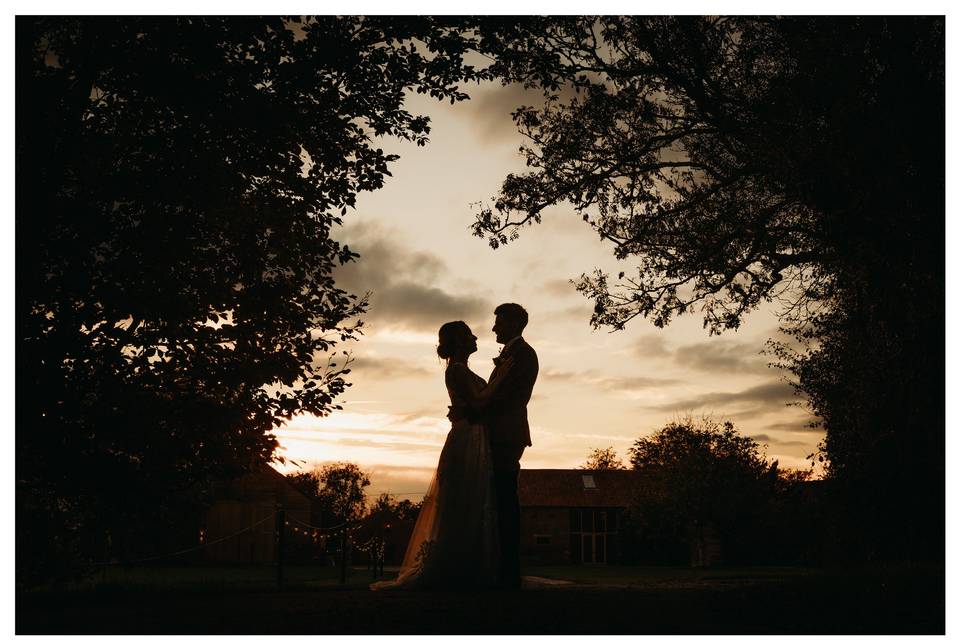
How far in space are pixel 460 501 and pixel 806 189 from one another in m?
7.23

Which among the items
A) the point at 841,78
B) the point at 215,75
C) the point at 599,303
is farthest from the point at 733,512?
the point at 215,75

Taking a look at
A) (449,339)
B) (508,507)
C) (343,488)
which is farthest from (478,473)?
(343,488)

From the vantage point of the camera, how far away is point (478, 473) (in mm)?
7465

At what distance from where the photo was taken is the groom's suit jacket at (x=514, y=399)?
7277 mm

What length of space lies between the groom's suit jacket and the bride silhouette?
83mm

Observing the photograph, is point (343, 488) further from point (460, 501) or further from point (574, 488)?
point (460, 501)

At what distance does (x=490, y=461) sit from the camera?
749 cm

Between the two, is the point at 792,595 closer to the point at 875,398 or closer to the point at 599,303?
the point at 875,398

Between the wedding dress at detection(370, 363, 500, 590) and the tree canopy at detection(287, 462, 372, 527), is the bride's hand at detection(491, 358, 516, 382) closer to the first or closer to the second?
the wedding dress at detection(370, 363, 500, 590)

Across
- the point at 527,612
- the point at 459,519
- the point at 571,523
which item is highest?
the point at 459,519

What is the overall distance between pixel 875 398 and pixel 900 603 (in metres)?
6.17

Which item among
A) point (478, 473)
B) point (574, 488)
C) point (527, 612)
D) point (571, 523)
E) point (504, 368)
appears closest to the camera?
point (527, 612)

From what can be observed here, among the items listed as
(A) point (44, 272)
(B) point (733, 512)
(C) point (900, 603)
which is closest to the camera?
(C) point (900, 603)

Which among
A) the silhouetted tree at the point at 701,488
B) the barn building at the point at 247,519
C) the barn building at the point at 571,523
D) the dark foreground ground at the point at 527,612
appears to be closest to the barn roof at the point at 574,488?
the barn building at the point at 571,523
